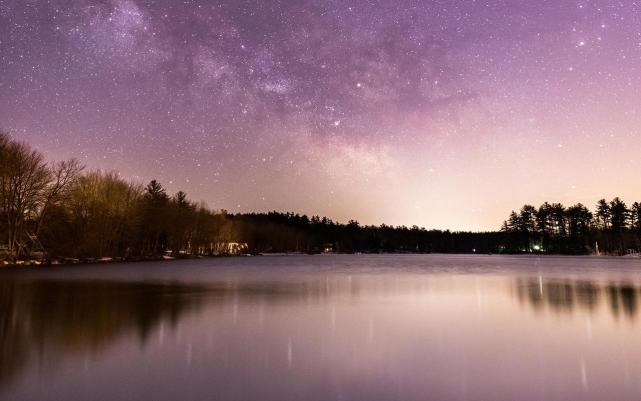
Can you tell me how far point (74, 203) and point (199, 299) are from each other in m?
52.5

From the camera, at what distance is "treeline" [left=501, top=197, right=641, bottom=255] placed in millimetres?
117062

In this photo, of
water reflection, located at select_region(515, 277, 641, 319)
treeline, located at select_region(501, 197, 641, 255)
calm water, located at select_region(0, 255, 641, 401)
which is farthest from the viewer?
treeline, located at select_region(501, 197, 641, 255)

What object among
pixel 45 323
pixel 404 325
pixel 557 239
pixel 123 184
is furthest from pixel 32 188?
pixel 557 239

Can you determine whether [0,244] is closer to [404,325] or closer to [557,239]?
[404,325]

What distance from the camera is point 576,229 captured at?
132 meters

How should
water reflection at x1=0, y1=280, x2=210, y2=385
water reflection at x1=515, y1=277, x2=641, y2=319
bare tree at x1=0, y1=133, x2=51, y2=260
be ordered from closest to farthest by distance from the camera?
water reflection at x1=0, y1=280, x2=210, y2=385, water reflection at x1=515, y1=277, x2=641, y2=319, bare tree at x1=0, y1=133, x2=51, y2=260

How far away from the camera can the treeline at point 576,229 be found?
384ft

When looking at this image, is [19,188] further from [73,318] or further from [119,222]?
[73,318]

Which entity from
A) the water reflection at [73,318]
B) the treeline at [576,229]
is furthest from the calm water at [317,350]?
the treeline at [576,229]

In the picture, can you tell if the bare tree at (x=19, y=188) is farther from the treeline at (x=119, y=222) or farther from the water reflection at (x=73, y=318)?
the water reflection at (x=73, y=318)

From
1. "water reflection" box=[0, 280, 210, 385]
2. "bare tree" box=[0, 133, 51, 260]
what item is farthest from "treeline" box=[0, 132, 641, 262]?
"water reflection" box=[0, 280, 210, 385]

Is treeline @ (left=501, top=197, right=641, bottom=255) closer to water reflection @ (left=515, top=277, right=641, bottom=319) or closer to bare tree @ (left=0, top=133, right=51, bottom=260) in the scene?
water reflection @ (left=515, top=277, right=641, bottom=319)

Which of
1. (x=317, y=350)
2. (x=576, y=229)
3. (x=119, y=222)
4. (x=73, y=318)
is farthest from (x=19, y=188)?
(x=576, y=229)

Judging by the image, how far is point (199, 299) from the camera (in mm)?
18172
